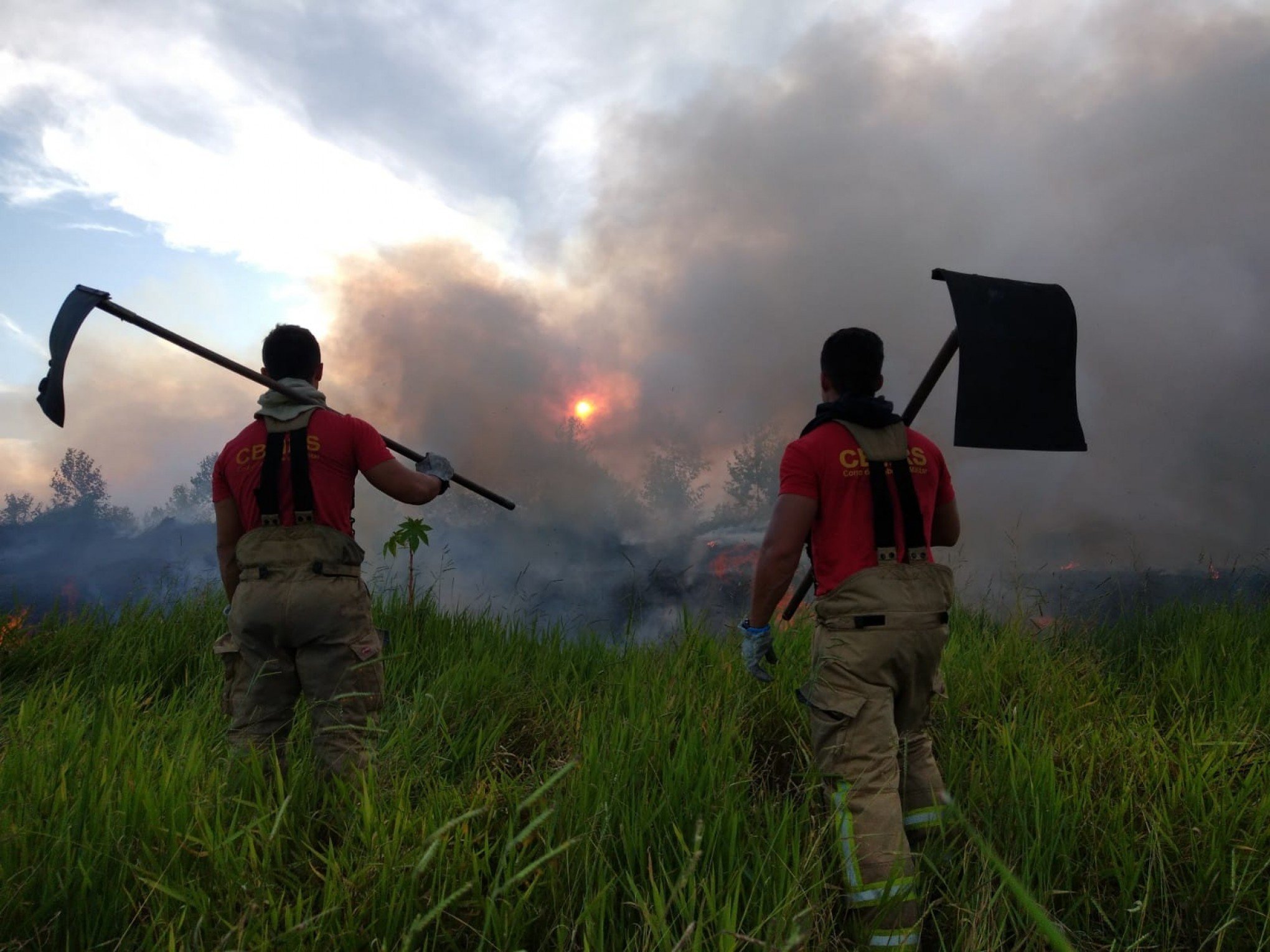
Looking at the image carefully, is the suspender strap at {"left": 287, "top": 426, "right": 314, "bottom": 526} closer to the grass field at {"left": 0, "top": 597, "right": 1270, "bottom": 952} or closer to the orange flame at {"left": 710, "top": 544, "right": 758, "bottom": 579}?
the grass field at {"left": 0, "top": 597, "right": 1270, "bottom": 952}

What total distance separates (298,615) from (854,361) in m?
2.70

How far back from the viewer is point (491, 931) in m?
2.27

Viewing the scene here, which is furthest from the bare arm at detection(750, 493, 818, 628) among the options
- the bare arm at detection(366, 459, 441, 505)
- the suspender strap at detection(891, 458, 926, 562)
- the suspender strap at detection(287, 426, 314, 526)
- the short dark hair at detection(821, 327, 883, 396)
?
the suspender strap at detection(287, 426, 314, 526)

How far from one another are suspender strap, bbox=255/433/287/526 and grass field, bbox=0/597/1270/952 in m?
0.98

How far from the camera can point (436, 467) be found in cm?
441

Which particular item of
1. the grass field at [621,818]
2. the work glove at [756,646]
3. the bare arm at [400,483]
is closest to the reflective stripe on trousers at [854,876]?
the grass field at [621,818]

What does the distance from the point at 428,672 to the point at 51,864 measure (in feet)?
9.75

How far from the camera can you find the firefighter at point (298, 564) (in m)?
3.71

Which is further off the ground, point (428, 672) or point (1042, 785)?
point (428, 672)

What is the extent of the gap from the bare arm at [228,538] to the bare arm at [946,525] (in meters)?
3.30

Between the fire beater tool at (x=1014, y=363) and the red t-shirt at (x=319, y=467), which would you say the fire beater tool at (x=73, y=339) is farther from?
the fire beater tool at (x=1014, y=363)

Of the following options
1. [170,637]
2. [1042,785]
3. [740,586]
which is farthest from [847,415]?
[740,586]

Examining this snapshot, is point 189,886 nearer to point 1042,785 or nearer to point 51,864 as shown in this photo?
point 51,864

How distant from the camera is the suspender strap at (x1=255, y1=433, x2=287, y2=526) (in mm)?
3764
